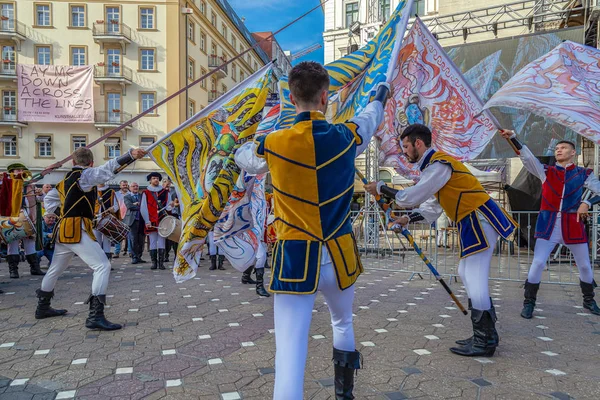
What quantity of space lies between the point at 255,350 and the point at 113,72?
31603 millimetres

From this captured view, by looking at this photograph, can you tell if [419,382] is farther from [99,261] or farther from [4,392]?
[99,261]

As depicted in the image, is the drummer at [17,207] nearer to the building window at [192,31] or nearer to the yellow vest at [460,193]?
the yellow vest at [460,193]

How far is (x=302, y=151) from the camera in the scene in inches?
90.3

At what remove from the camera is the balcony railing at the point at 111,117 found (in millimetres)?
30672

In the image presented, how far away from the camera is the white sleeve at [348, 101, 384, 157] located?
2.53 metres

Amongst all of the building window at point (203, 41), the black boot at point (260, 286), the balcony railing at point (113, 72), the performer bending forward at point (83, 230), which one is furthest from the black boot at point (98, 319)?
Answer: the building window at point (203, 41)

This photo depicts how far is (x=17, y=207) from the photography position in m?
7.58

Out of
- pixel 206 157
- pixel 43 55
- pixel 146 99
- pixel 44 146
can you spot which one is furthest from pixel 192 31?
pixel 206 157

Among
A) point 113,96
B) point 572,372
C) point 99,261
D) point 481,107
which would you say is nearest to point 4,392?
point 99,261

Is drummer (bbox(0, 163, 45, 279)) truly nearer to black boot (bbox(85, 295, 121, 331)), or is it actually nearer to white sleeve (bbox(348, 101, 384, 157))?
black boot (bbox(85, 295, 121, 331))

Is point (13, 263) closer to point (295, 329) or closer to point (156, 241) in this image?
point (156, 241)

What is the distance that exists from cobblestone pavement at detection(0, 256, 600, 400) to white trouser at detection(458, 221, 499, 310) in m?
0.52

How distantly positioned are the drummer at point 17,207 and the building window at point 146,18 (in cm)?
2575

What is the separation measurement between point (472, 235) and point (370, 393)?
167 cm
